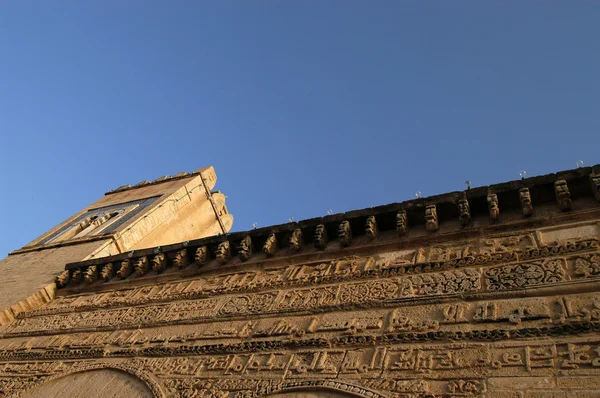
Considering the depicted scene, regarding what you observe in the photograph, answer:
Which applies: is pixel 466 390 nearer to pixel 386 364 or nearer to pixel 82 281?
pixel 386 364

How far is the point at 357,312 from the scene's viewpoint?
442cm

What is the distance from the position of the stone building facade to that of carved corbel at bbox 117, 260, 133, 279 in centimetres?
2

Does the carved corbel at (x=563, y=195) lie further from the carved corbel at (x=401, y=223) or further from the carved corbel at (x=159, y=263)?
the carved corbel at (x=159, y=263)

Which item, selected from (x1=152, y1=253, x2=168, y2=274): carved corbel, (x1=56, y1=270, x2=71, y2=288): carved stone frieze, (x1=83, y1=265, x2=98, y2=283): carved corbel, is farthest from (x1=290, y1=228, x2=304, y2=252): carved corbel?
(x1=56, y1=270, x2=71, y2=288): carved stone frieze

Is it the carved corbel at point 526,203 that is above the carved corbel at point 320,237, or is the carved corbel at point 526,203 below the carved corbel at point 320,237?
above

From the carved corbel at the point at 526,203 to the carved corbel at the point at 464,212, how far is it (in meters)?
0.48

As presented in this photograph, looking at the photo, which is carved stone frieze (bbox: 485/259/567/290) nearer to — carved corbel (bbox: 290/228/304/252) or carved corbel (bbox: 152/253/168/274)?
Result: carved corbel (bbox: 290/228/304/252)

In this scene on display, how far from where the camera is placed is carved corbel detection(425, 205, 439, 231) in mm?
5086

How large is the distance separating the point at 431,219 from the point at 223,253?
2529 mm

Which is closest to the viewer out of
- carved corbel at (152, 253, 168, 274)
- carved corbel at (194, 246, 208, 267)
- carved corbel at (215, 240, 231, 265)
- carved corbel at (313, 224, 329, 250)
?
carved corbel at (313, 224, 329, 250)

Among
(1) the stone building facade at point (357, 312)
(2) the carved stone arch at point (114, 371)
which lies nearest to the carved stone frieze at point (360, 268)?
(1) the stone building facade at point (357, 312)

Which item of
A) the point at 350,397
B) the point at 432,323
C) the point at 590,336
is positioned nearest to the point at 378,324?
the point at 432,323

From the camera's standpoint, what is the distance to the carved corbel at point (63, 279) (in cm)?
744

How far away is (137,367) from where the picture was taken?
4.80 meters
